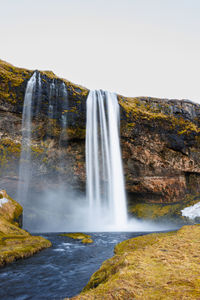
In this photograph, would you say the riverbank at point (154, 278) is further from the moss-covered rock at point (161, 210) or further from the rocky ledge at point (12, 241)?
the moss-covered rock at point (161, 210)

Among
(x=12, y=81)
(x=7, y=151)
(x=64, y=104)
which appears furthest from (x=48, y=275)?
(x=12, y=81)

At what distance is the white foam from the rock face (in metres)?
2.66

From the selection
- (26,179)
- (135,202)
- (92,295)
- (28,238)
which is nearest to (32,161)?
(26,179)

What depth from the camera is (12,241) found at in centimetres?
1068

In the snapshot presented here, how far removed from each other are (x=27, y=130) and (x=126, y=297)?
84.2ft

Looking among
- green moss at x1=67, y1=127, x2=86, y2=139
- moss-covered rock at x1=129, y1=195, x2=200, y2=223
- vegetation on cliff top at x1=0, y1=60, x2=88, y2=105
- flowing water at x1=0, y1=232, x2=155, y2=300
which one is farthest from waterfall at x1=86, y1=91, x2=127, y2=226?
flowing water at x1=0, y1=232, x2=155, y2=300

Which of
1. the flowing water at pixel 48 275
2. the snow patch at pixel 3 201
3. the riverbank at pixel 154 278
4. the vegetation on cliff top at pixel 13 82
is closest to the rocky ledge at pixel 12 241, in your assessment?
the snow patch at pixel 3 201

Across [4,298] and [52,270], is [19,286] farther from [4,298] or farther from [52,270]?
[52,270]

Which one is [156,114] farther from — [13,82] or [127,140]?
[13,82]

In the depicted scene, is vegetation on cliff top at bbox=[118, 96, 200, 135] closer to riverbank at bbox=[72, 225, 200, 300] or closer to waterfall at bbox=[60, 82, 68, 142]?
waterfall at bbox=[60, 82, 68, 142]

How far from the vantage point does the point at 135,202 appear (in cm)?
3344

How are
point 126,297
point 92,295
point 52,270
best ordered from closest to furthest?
1. point 126,297
2. point 92,295
3. point 52,270

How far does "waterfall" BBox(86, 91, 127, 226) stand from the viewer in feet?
94.3

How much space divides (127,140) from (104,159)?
15.7 ft
